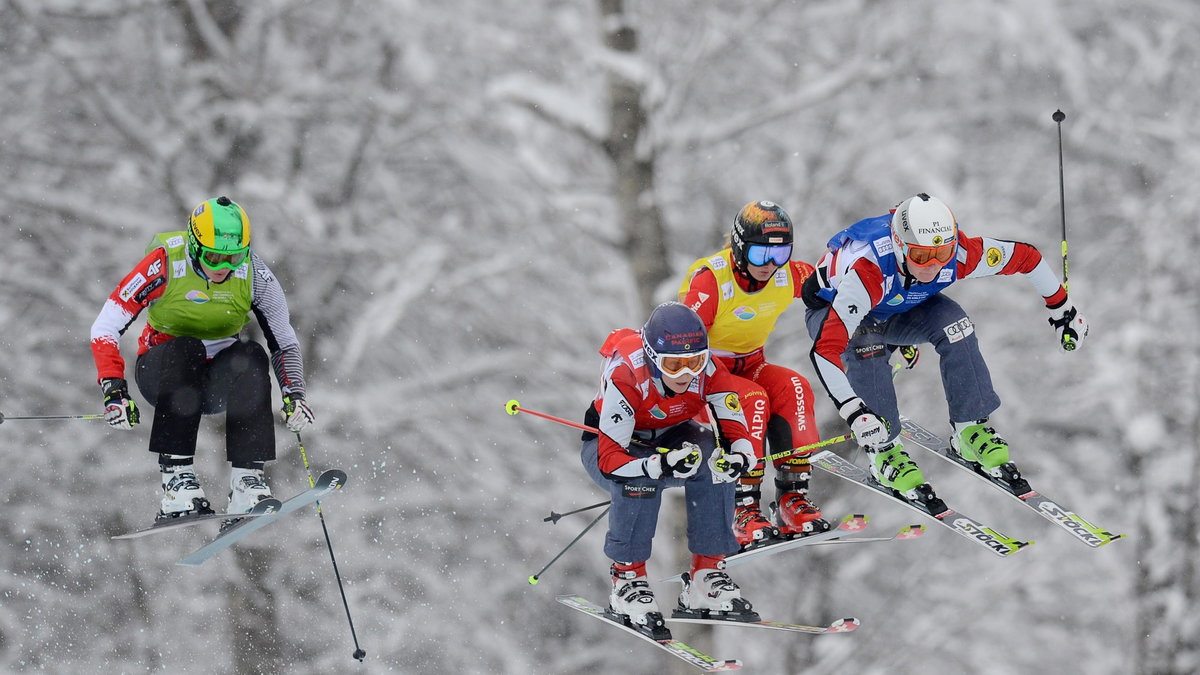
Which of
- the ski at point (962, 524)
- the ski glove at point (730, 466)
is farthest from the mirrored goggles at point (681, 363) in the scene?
the ski at point (962, 524)

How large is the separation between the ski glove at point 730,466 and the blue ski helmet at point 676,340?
472 millimetres

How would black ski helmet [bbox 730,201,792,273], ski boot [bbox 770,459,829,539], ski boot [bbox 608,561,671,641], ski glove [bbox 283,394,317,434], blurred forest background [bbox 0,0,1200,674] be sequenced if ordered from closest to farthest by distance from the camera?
black ski helmet [bbox 730,201,792,273] < ski boot [bbox 608,561,671,641] < ski glove [bbox 283,394,317,434] < ski boot [bbox 770,459,829,539] < blurred forest background [bbox 0,0,1200,674]

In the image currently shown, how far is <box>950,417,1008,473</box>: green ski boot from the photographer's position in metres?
8.26

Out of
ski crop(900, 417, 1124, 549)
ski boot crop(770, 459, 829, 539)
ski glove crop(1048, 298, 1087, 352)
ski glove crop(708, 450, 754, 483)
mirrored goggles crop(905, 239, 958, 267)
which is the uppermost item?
mirrored goggles crop(905, 239, 958, 267)

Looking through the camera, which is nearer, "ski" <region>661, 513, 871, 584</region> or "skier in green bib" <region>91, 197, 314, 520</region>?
"skier in green bib" <region>91, 197, 314, 520</region>

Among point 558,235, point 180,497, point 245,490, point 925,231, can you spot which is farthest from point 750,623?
point 558,235

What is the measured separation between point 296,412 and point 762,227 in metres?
2.55

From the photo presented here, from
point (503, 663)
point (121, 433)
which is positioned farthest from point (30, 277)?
point (503, 663)

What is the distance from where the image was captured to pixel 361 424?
49.8 feet

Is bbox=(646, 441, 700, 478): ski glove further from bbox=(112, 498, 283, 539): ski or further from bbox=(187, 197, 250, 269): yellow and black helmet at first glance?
bbox=(187, 197, 250, 269): yellow and black helmet

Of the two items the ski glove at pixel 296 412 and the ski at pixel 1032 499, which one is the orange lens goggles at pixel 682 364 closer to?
the ski at pixel 1032 499

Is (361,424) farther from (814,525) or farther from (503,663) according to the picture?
(814,525)

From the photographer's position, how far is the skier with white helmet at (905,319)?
25.7ft

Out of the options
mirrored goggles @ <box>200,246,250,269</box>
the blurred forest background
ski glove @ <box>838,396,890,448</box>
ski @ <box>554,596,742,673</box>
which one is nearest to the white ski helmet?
ski glove @ <box>838,396,890,448</box>
